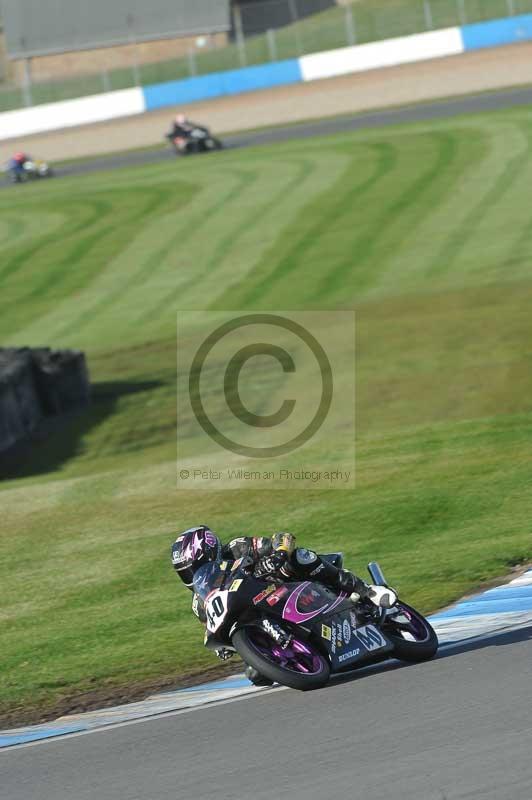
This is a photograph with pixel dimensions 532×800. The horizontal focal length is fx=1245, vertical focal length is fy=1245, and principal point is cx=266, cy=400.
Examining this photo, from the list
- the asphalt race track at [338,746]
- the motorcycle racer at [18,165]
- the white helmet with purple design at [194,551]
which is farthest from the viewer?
the motorcycle racer at [18,165]

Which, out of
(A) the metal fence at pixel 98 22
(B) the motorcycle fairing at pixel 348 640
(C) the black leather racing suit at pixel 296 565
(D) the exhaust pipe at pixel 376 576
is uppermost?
(A) the metal fence at pixel 98 22

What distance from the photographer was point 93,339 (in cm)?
2878

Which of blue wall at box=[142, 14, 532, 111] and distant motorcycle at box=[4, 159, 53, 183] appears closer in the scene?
distant motorcycle at box=[4, 159, 53, 183]

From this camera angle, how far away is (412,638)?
836 cm

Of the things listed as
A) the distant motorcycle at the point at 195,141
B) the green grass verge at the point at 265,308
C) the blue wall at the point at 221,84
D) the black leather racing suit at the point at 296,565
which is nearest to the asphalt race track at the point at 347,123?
the distant motorcycle at the point at 195,141

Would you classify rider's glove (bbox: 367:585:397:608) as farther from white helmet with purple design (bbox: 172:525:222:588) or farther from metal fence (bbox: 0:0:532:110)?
metal fence (bbox: 0:0:532:110)

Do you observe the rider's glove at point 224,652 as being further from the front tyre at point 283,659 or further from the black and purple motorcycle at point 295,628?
the front tyre at point 283,659

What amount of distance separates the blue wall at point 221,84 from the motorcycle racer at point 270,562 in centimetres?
5209

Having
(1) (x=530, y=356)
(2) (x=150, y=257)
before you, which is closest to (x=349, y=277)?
(2) (x=150, y=257)

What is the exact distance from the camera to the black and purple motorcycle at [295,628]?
26.3 ft

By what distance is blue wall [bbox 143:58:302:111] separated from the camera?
191ft

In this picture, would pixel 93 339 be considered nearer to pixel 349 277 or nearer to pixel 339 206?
pixel 349 277

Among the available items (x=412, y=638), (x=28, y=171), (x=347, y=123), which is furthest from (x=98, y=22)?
(x=412, y=638)

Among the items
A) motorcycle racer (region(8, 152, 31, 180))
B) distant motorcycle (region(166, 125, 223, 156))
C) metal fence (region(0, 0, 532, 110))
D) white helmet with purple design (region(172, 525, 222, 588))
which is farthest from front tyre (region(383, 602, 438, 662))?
metal fence (region(0, 0, 532, 110))
